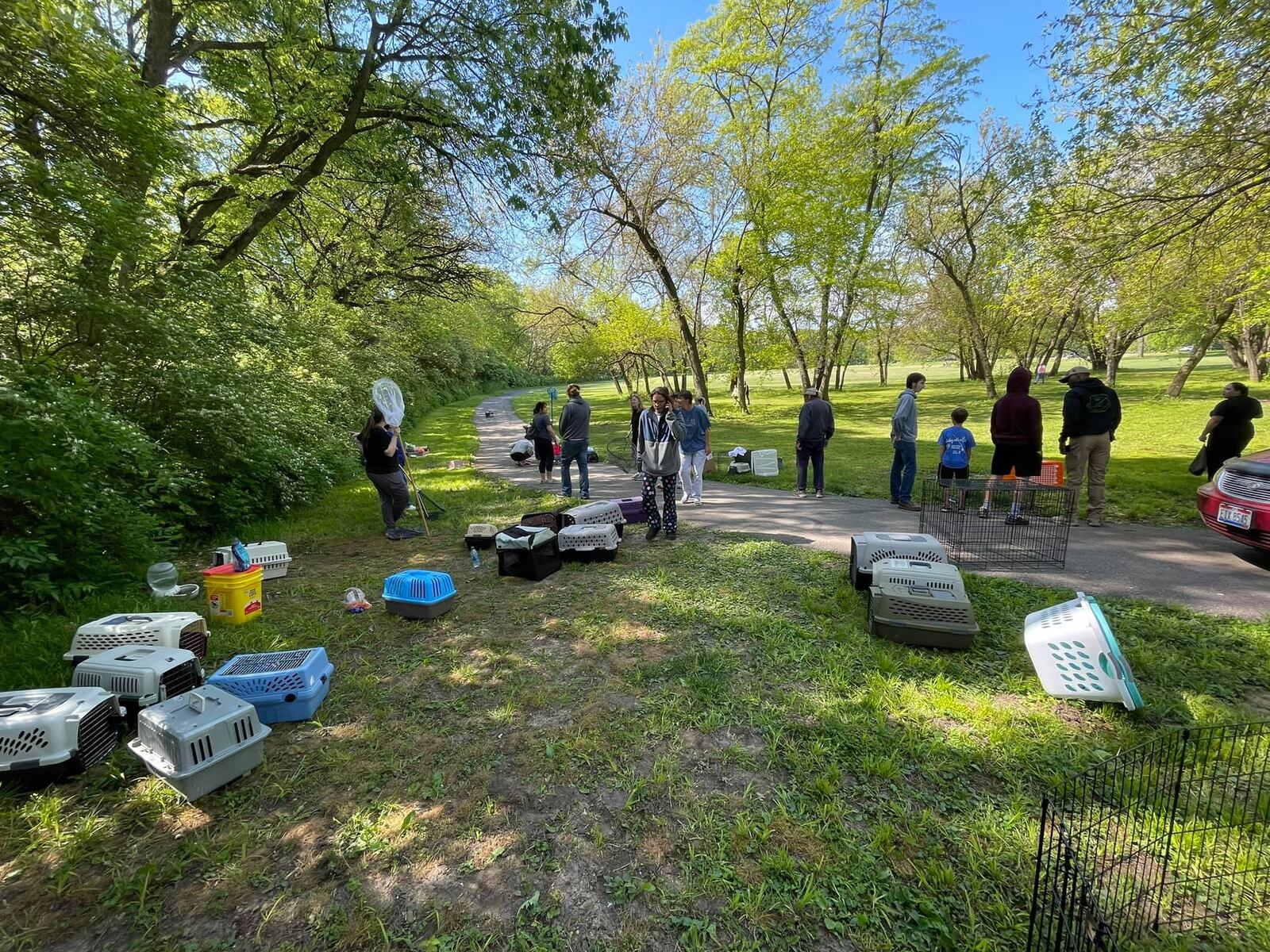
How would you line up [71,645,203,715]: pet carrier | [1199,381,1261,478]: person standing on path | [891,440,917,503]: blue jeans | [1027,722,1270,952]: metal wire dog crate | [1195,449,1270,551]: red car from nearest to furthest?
[1027,722,1270,952]: metal wire dog crate < [71,645,203,715]: pet carrier < [1195,449,1270,551]: red car < [1199,381,1261,478]: person standing on path < [891,440,917,503]: blue jeans

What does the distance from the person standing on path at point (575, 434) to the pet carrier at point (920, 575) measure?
18.1 ft

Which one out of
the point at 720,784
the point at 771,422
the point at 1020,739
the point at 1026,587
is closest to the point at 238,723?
the point at 720,784

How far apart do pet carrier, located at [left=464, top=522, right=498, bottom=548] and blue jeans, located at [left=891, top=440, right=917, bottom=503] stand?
6309 mm

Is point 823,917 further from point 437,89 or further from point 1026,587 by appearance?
point 437,89

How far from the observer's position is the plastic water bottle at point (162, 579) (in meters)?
4.70

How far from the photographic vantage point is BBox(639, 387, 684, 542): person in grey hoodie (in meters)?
6.32

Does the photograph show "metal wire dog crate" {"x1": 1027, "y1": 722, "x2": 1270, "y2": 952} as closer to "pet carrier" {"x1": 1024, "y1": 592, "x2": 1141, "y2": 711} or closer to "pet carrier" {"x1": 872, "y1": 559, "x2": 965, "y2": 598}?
"pet carrier" {"x1": 1024, "y1": 592, "x2": 1141, "y2": 711}

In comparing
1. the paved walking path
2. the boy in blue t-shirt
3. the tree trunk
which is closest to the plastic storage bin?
the paved walking path

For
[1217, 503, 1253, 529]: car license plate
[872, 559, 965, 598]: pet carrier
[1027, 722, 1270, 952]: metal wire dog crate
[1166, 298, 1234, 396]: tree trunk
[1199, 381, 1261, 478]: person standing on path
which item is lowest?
[1027, 722, 1270, 952]: metal wire dog crate

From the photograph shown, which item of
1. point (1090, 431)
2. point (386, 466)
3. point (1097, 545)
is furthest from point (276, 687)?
point (1090, 431)

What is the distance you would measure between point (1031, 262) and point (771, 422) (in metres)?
12.9

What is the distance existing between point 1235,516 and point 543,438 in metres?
9.72

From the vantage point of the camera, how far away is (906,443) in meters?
7.67

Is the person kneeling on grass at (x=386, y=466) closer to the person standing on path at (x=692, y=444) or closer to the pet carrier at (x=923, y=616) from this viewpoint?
the person standing on path at (x=692, y=444)
